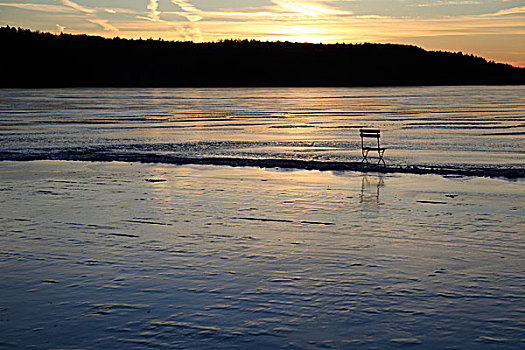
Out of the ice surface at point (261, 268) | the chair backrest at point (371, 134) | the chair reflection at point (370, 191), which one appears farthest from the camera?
the chair backrest at point (371, 134)

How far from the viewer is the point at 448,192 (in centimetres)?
1334

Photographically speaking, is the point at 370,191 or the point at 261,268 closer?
the point at 261,268

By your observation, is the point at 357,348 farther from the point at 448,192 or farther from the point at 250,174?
the point at 250,174

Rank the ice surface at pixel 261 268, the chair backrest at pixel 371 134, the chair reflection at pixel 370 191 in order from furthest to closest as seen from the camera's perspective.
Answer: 1. the chair backrest at pixel 371 134
2. the chair reflection at pixel 370 191
3. the ice surface at pixel 261 268

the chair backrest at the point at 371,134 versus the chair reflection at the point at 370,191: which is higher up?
the chair backrest at the point at 371,134

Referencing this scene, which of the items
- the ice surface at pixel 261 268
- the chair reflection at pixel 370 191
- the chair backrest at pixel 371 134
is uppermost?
the chair backrest at pixel 371 134

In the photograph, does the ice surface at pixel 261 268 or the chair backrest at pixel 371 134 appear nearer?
the ice surface at pixel 261 268

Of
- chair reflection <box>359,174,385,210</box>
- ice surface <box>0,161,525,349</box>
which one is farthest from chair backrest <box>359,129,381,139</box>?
ice surface <box>0,161,525,349</box>

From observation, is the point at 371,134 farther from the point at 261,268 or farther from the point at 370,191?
the point at 261,268

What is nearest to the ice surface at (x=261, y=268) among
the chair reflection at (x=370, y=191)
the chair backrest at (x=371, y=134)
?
the chair reflection at (x=370, y=191)

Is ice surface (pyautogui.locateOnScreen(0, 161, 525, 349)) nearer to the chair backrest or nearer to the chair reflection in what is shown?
the chair reflection

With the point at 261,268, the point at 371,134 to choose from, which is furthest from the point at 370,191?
the point at 261,268

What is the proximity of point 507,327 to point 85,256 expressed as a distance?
16.5 ft

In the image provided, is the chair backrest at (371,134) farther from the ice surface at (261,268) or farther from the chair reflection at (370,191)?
the ice surface at (261,268)
